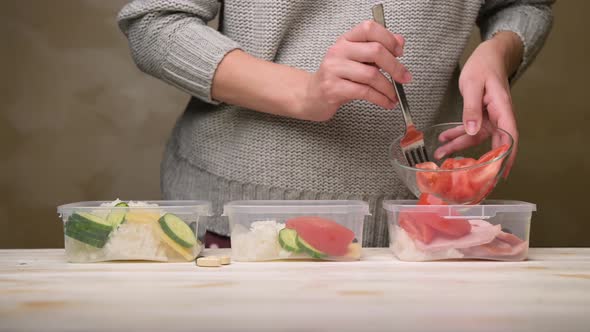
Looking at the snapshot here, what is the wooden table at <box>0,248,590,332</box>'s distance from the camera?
0.62 metres

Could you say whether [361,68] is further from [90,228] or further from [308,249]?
[90,228]

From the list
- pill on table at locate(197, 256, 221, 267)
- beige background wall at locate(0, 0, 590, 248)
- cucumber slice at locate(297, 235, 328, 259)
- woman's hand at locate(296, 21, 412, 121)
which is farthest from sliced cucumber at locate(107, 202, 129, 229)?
beige background wall at locate(0, 0, 590, 248)

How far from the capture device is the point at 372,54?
3.30ft

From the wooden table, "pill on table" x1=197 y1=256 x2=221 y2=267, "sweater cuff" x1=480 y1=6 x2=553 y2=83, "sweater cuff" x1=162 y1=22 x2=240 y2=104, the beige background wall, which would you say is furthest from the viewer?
the beige background wall

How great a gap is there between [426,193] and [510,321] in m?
0.37

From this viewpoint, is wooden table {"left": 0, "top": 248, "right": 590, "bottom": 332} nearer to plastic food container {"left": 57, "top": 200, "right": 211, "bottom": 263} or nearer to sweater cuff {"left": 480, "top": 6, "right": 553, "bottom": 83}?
plastic food container {"left": 57, "top": 200, "right": 211, "bottom": 263}

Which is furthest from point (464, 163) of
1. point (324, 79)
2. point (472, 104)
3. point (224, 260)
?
point (224, 260)

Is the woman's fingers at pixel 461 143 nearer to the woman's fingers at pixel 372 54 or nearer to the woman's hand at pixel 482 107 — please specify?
the woman's hand at pixel 482 107

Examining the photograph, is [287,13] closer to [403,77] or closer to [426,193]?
[403,77]

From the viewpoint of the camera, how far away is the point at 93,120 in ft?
7.66

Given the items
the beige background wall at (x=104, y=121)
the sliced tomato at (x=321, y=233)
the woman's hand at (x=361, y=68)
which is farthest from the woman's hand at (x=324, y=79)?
the beige background wall at (x=104, y=121)

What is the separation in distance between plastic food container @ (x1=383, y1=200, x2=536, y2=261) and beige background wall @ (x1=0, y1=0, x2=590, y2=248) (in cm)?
136

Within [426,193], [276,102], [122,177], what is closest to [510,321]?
[426,193]

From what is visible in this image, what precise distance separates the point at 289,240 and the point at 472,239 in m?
0.24
